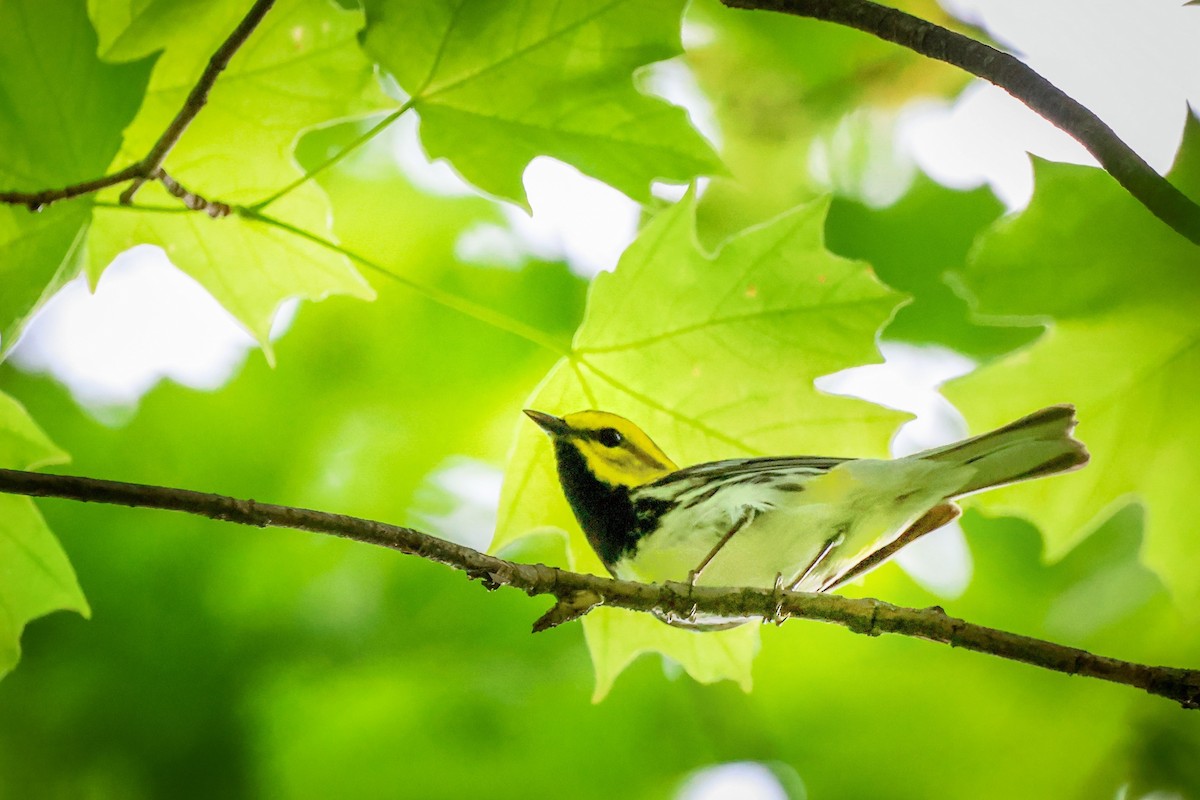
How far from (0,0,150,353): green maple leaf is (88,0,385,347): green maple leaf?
0.04 meters

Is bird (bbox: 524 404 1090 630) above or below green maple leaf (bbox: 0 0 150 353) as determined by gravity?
below

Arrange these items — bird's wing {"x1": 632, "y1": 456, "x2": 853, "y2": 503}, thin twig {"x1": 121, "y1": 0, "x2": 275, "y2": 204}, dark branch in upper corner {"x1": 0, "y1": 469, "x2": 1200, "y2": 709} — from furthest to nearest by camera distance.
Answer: bird's wing {"x1": 632, "y1": 456, "x2": 853, "y2": 503}, thin twig {"x1": 121, "y1": 0, "x2": 275, "y2": 204}, dark branch in upper corner {"x1": 0, "y1": 469, "x2": 1200, "y2": 709}

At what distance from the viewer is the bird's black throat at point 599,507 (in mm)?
879

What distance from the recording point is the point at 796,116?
68.5 inches

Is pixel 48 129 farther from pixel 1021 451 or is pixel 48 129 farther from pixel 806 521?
pixel 1021 451

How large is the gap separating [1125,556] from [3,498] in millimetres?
1753

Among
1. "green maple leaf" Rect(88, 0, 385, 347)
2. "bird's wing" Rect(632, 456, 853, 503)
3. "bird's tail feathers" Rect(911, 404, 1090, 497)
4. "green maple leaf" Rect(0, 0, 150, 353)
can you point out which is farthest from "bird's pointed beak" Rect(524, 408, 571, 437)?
"green maple leaf" Rect(0, 0, 150, 353)

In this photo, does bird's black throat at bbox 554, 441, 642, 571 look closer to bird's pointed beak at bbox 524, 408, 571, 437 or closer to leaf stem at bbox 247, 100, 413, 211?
bird's pointed beak at bbox 524, 408, 571, 437

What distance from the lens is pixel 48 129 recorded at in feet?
2.78

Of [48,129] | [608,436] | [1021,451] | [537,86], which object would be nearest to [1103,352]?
[1021,451]

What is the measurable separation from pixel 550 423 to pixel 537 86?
30cm

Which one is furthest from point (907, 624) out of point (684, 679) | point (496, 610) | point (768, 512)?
point (496, 610)

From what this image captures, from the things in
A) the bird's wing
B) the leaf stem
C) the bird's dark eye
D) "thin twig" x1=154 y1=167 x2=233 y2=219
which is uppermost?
the leaf stem

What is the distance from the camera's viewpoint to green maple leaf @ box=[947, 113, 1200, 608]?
0.82m
